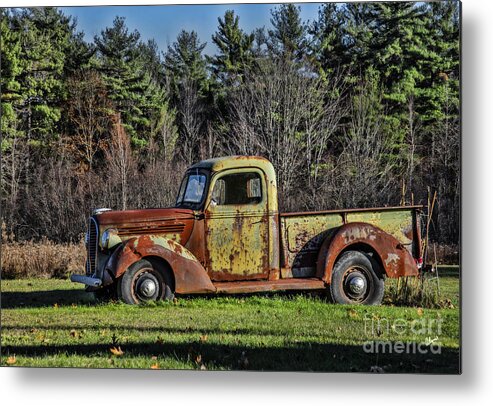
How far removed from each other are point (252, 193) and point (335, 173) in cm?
77

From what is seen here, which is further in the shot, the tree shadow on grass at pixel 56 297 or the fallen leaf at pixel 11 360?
the tree shadow on grass at pixel 56 297

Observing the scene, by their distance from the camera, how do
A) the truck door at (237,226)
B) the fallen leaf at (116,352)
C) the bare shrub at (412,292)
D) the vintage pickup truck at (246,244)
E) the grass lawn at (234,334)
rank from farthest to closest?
the truck door at (237,226) → the vintage pickup truck at (246,244) → the bare shrub at (412,292) → the fallen leaf at (116,352) → the grass lawn at (234,334)

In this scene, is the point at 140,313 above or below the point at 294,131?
below

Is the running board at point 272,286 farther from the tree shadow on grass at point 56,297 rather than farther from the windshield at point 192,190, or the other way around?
the windshield at point 192,190

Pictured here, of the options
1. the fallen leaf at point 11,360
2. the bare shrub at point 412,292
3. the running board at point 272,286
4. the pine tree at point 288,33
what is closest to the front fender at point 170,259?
the running board at point 272,286

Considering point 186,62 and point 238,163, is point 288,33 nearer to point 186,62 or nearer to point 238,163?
point 186,62

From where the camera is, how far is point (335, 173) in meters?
8.83

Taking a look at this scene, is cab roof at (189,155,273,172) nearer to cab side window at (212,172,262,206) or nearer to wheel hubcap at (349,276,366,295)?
cab side window at (212,172,262,206)

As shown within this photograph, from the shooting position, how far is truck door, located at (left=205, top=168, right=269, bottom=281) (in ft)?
29.1

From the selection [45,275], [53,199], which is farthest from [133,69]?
[45,275]

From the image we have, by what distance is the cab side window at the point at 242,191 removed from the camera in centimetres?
898

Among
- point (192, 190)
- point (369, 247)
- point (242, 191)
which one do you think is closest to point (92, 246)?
point (192, 190)

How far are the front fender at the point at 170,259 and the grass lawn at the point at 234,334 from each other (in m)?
0.13

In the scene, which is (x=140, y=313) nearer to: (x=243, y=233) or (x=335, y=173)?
(x=243, y=233)
